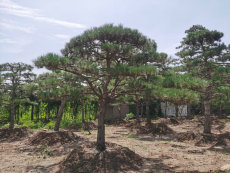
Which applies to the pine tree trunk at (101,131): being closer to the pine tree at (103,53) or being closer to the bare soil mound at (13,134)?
the pine tree at (103,53)

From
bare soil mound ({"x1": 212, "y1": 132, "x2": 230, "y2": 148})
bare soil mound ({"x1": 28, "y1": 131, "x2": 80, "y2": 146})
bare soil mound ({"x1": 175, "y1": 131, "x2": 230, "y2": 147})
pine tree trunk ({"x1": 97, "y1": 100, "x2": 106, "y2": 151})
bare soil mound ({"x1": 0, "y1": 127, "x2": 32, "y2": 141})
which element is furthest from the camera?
bare soil mound ({"x1": 0, "y1": 127, "x2": 32, "y2": 141})

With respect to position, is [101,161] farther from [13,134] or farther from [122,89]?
[13,134]

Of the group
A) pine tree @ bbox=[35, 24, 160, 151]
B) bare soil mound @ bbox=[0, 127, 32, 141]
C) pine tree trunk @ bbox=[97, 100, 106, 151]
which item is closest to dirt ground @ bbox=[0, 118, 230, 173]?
pine tree trunk @ bbox=[97, 100, 106, 151]

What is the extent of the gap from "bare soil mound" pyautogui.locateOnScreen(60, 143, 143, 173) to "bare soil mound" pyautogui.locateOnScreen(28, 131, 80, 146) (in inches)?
105

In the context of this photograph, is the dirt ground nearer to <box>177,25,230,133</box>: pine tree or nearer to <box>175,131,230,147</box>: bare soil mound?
<box>175,131,230,147</box>: bare soil mound

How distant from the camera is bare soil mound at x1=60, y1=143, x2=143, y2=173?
457cm

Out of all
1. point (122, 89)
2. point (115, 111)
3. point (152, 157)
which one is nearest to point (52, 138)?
point (122, 89)

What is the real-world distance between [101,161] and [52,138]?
3812mm

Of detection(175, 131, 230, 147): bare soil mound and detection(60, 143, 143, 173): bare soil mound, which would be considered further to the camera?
detection(175, 131, 230, 147): bare soil mound

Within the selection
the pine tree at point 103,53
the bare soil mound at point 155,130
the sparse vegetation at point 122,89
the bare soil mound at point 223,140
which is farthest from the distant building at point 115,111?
the pine tree at point 103,53

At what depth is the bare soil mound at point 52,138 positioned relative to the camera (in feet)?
25.4

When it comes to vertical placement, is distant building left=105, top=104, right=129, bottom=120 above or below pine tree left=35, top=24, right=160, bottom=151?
below

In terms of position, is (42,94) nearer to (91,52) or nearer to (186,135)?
(91,52)

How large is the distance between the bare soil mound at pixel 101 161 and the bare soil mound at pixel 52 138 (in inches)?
105
